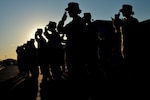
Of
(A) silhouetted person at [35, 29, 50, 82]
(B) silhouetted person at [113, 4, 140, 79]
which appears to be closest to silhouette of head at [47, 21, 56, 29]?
(A) silhouetted person at [35, 29, 50, 82]

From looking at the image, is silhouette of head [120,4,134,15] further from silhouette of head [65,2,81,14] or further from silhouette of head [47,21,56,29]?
silhouette of head [47,21,56,29]

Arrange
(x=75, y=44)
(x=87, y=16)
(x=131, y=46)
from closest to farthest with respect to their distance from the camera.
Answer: (x=131, y=46)
(x=75, y=44)
(x=87, y=16)

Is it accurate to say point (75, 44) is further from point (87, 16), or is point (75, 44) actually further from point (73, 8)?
point (87, 16)

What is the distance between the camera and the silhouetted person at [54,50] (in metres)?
11.6

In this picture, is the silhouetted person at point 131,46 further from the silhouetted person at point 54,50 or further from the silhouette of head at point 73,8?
the silhouetted person at point 54,50

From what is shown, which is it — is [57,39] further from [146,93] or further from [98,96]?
[146,93]

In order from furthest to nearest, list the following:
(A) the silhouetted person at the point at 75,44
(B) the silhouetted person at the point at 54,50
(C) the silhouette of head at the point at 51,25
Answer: (B) the silhouetted person at the point at 54,50
(C) the silhouette of head at the point at 51,25
(A) the silhouetted person at the point at 75,44

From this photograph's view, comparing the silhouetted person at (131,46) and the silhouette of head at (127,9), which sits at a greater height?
the silhouette of head at (127,9)

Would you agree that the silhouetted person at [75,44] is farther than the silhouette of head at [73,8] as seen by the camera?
No

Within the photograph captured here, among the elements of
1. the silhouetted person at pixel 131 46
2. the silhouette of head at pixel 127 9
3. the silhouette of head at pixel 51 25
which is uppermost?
the silhouette of head at pixel 51 25

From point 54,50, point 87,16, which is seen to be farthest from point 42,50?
point 87,16

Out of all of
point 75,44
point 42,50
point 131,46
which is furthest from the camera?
point 42,50

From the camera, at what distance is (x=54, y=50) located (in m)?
11.9

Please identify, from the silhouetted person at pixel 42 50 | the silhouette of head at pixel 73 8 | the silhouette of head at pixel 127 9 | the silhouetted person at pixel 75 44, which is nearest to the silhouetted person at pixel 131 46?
the silhouette of head at pixel 127 9
